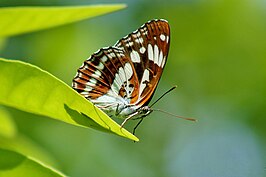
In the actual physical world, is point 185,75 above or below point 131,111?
below

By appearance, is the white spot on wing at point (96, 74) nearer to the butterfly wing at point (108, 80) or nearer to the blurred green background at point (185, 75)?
the butterfly wing at point (108, 80)

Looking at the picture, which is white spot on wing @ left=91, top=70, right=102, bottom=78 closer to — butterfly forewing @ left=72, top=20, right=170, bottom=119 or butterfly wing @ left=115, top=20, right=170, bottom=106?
butterfly forewing @ left=72, top=20, right=170, bottom=119

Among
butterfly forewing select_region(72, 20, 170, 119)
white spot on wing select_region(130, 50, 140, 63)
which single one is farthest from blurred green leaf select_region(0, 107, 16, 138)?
white spot on wing select_region(130, 50, 140, 63)

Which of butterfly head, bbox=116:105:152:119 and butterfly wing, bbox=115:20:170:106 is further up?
butterfly wing, bbox=115:20:170:106

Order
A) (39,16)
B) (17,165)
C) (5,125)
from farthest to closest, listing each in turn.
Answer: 1. (5,125)
2. (39,16)
3. (17,165)

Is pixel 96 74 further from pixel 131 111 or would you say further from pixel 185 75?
pixel 185 75

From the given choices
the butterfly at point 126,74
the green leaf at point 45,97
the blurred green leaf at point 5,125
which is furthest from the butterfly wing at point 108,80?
the green leaf at point 45,97

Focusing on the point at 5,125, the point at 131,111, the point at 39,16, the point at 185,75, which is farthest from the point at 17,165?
the point at 185,75
